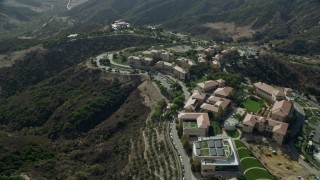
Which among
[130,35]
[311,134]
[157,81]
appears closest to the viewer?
[311,134]

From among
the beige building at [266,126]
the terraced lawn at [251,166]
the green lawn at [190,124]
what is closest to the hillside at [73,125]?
the green lawn at [190,124]

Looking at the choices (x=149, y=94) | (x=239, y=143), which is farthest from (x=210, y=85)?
(x=239, y=143)

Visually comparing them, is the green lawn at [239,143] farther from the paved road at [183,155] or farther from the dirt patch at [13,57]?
the dirt patch at [13,57]

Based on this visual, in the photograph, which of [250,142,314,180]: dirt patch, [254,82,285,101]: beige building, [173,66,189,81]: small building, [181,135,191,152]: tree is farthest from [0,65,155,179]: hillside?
[254,82,285,101]: beige building

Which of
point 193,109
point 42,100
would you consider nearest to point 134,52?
point 42,100

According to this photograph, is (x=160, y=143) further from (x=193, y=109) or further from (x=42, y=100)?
(x=42, y=100)
